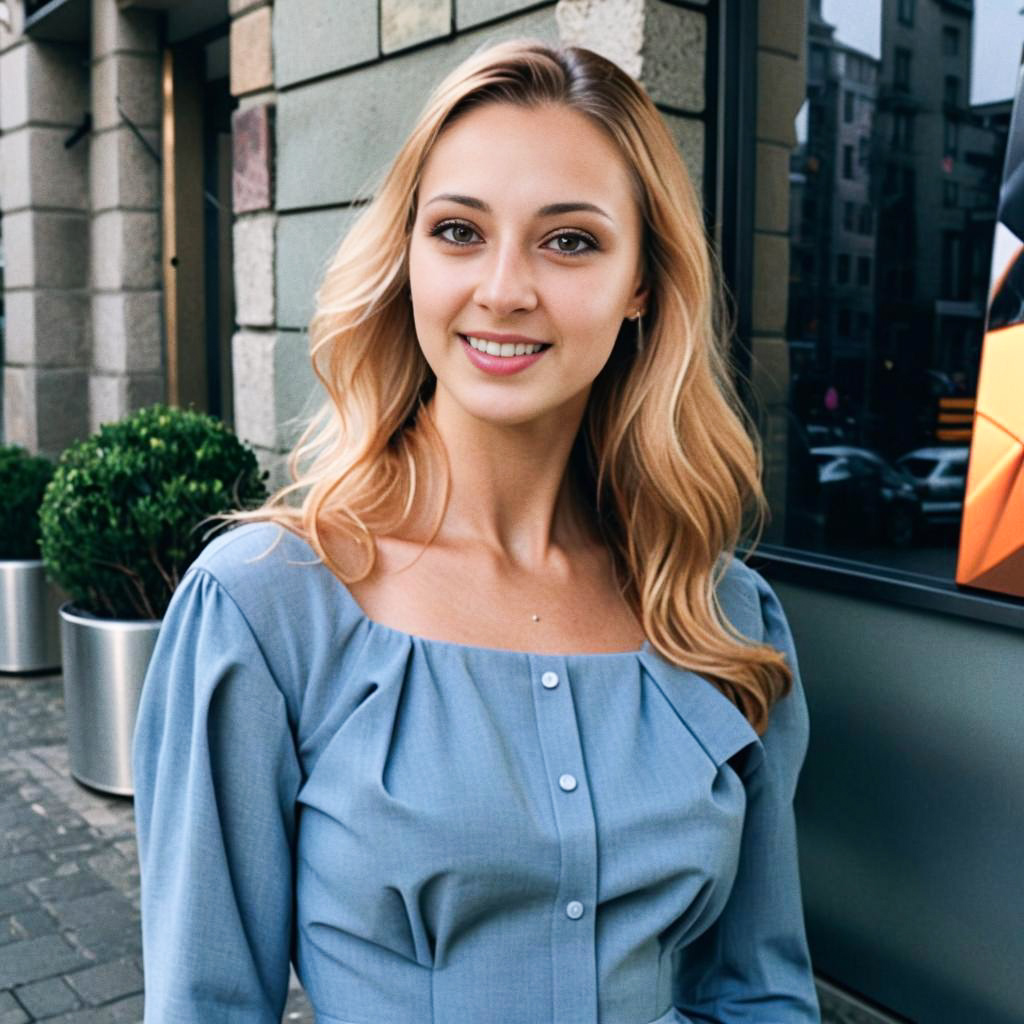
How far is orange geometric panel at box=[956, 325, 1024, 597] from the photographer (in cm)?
304

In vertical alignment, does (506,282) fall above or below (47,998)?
above

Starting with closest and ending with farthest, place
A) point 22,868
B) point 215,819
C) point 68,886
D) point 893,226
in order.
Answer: point 215,819 → point 893,226 → point 68,886 → point 22,868

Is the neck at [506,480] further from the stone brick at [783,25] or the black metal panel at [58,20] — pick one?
the black metal panel at [58,20]

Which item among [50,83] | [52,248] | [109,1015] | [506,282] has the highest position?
[50,83]

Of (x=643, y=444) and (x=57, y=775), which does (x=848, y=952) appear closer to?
(x=643, y=444)

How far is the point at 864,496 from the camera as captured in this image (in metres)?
3.66

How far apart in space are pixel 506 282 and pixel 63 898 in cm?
331

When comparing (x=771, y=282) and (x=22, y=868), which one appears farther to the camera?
(x=22, y=868)

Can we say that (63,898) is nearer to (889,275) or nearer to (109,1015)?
(109,1015)

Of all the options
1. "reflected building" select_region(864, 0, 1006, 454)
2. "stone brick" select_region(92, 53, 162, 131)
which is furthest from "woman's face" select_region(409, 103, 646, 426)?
"stone brick" select_region(92, 53, 162, 131)

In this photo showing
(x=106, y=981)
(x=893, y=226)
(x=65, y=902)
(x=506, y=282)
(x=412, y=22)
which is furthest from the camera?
(x=412, y=22)

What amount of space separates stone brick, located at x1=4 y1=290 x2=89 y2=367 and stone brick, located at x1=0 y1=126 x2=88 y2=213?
62 cm

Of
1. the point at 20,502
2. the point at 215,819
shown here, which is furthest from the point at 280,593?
the point at 20,502

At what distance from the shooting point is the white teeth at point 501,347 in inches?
68.4
